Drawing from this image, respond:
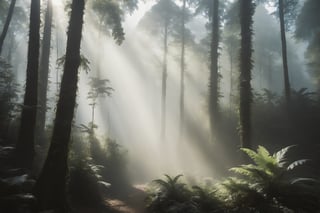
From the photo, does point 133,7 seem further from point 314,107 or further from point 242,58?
point 314,107

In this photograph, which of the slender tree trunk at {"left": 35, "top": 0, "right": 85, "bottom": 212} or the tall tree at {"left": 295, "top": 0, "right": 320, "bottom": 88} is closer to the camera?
the slender tree trunk at {"left": 35, "top": 0, "right": 85, "bottom": 212}

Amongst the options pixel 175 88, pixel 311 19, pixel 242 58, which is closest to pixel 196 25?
pixel 175 88

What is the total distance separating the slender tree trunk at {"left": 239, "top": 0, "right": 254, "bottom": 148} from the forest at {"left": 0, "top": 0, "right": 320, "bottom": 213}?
0.14ft

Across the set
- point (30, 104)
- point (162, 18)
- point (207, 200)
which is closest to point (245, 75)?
point (207, 200)

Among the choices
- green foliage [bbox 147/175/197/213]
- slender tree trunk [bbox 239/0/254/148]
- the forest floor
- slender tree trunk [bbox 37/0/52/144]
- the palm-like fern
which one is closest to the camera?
the palm-like fern

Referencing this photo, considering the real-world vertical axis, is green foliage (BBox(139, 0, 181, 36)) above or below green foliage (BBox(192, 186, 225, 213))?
above

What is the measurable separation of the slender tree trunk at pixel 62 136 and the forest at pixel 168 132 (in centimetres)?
3

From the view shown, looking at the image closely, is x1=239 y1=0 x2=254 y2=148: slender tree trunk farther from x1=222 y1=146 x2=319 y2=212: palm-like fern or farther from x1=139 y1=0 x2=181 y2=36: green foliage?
x1=139 y1=0 x2=181 y2=36: green foliage

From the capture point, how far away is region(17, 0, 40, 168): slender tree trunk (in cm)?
949

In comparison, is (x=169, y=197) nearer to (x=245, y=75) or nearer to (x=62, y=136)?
(x=62, y=136)

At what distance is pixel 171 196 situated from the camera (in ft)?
27.8

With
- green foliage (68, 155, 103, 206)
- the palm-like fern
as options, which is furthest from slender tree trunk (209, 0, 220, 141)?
the palm-like fern

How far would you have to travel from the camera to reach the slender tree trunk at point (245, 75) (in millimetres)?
11164

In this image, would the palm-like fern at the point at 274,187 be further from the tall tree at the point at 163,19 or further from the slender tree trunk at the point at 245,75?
the tall tree at the point at 163,19
